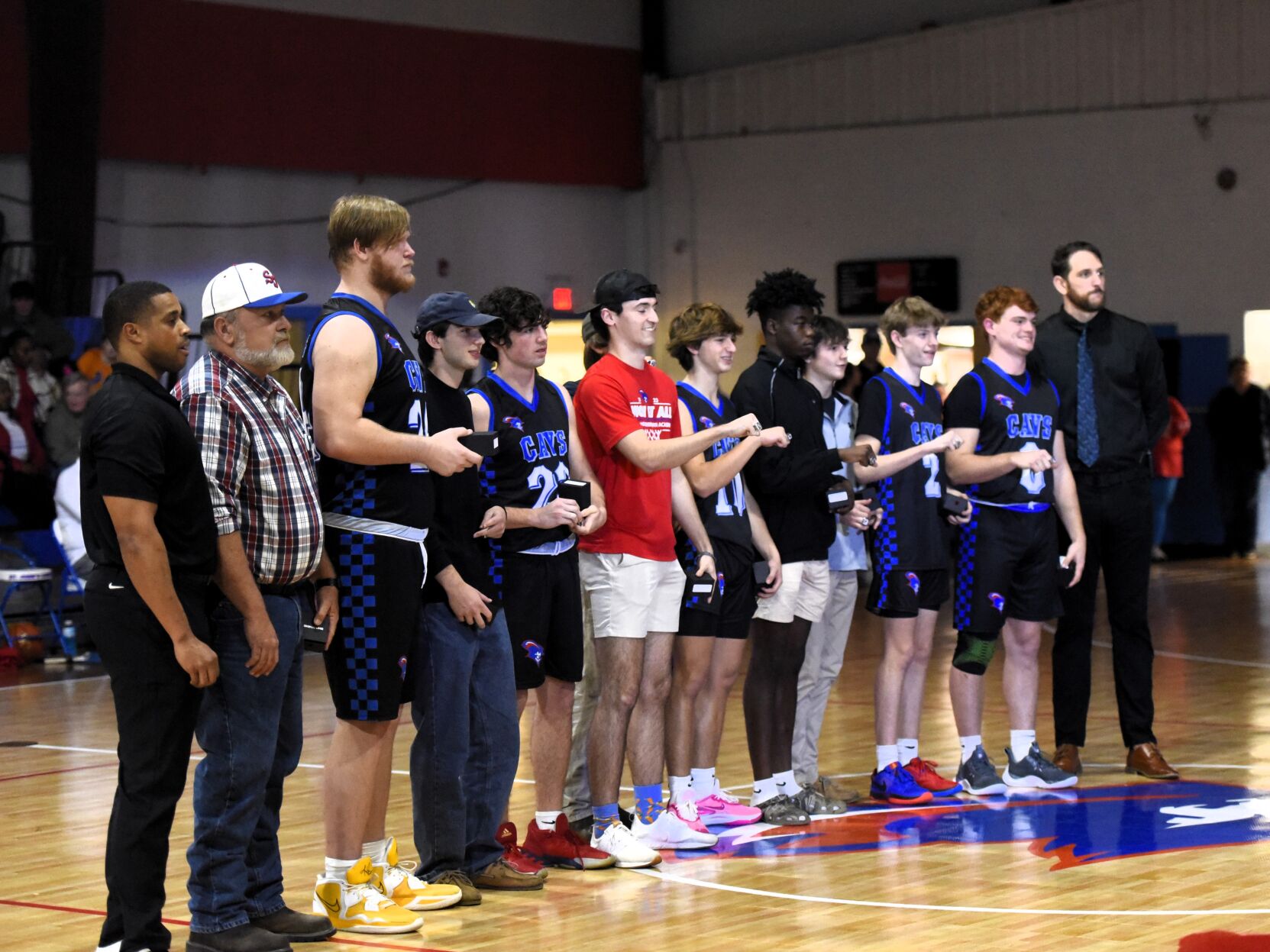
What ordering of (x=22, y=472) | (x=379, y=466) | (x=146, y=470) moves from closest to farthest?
(x=146, y=470) → (x=379, y=466) → (x=22, y=472)

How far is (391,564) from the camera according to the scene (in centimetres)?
480

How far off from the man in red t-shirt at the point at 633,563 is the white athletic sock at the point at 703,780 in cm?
36

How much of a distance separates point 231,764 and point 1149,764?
13.4ft

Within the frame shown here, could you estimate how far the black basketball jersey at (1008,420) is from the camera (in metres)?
7.05

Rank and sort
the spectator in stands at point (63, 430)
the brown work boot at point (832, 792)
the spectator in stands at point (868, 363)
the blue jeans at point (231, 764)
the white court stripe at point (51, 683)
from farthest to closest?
the spectator in stands at point (868, 363) → the spectator in stands at point (63, 430) → the white court stripe at point (51, 683) → the brown work boot at point (832, 792) → the blue jeans at point (231, 764)

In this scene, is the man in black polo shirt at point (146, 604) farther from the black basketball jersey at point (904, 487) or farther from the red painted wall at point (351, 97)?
the red painted wall at point (351, 97)

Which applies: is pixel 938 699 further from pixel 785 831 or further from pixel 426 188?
pixel 426 188

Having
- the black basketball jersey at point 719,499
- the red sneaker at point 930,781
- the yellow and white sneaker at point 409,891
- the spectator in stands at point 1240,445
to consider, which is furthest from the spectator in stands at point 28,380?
the spectator in stands at point 1240,445

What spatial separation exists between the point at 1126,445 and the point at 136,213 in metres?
11.4

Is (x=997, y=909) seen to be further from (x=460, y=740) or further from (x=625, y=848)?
(x=460, y=740)

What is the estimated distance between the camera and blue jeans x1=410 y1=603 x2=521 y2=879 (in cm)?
512

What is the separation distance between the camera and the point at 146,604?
4.31 meters

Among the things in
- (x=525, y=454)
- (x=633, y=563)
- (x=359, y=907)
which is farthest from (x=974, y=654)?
(x=359, y=907)

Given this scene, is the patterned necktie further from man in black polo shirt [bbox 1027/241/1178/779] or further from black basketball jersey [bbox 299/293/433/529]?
black basketball jersey [bbox 299/293/433/529]
